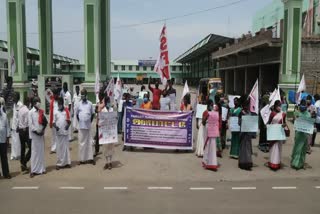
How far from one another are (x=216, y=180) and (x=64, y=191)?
3.21 meters

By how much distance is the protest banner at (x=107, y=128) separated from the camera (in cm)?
946

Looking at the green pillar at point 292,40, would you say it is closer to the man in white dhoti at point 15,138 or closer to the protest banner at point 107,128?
the protest banner at point 107,128

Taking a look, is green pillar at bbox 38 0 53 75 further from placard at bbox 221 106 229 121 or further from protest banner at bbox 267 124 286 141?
protest banner at bbox 267 124 286 141

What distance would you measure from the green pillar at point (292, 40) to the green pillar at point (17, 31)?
1392cm

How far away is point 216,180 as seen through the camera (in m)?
8.63

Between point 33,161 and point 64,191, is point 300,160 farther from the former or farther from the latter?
point 33,161

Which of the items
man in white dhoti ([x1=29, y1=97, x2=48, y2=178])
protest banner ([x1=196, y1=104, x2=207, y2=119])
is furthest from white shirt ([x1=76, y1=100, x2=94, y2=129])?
protest banner ([x1=196, y1=104, x2=207, y2=119])

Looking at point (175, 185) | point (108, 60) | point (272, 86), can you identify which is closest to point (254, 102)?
point (175, 185)

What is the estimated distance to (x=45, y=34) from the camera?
74.8 ft

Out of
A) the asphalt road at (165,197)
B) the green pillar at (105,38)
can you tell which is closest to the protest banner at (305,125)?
the asphalt road at (165,197)

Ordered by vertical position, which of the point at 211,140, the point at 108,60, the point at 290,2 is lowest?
the point at 211,140

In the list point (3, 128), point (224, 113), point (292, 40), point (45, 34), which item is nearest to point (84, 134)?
point (3, 128)

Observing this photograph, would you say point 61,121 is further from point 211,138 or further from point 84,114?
point 211,138

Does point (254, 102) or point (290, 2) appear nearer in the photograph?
point (254, 102)
